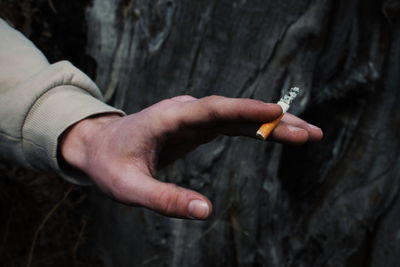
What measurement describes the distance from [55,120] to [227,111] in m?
0.38

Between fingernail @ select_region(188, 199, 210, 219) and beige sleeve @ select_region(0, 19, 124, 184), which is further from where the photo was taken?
beige sleeve @ select_region(0, 19, 124, 184)

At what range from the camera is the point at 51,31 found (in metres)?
1.69

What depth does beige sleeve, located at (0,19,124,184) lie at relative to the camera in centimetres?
86

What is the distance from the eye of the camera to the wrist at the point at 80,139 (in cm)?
82

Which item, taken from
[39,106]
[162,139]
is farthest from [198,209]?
[39,106]

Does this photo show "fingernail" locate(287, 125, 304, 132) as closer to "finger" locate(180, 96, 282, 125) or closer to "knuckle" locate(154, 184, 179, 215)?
"finger" locate(180, 96, 282, 125)

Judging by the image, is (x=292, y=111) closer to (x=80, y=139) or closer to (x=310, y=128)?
(x=310, y=128)

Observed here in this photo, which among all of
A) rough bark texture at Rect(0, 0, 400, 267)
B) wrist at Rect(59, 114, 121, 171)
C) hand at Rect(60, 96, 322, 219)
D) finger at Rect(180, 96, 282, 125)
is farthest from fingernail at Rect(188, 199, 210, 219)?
rough bark texture at Rect(0, 0, 400, 267)

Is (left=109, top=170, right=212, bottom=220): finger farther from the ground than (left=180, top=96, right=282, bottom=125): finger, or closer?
closer

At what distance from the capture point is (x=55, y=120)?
0.86m

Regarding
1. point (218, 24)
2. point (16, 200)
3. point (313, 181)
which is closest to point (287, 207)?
point (313, 181)

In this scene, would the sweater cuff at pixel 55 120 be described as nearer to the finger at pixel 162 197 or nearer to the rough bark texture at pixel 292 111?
the finger at pixel 162 197

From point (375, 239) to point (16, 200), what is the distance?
1209mm

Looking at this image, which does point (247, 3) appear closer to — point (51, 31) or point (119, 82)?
point (119, 82)
